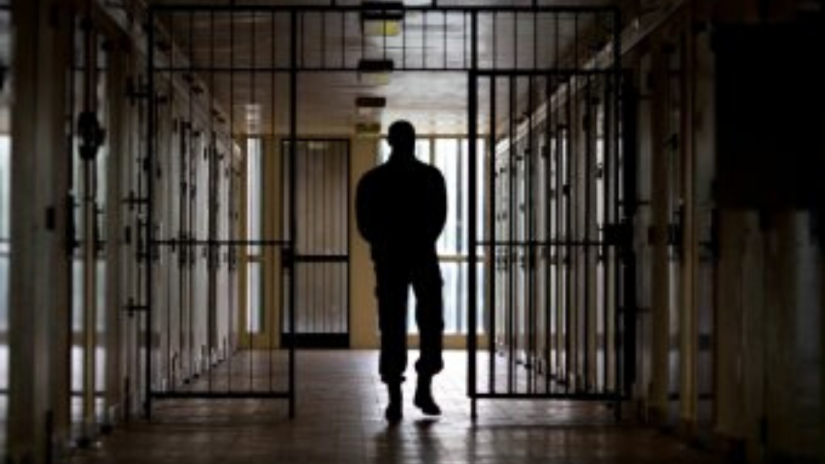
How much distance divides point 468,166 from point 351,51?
2.97 metres

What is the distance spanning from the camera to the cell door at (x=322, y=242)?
691 inches

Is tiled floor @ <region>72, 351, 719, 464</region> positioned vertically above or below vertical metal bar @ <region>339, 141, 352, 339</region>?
below

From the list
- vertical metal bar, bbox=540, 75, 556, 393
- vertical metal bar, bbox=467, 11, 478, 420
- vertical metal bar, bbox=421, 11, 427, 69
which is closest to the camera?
vertical metal bar, bbox=467, 11, 478, 420

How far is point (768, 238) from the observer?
225 inches

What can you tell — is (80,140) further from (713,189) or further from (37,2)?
(713,189)

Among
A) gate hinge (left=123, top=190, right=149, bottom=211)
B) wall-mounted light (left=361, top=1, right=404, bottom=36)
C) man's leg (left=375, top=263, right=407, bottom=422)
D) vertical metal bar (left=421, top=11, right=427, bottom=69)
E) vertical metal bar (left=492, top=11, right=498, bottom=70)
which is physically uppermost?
vertical metal bar (left=421, top=11, right=427, bottom=69)

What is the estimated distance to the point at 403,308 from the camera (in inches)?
316

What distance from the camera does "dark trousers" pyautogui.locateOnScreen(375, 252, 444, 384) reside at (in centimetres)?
802

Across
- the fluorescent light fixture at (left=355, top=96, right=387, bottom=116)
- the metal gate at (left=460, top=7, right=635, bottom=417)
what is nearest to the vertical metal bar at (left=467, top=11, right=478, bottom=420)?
the metal gate at (left=460, top=7, right=635, bottom=417)

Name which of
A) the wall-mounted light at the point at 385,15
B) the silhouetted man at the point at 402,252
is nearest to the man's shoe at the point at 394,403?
the silhouetted man at the point at 402,252

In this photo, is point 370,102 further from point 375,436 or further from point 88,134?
point 88,134

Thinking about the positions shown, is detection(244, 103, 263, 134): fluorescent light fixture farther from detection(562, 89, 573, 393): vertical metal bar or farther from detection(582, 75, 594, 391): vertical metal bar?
detection(582, 75, 594, 391): vertical metal bar

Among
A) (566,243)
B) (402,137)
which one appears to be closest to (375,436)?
(566,243)

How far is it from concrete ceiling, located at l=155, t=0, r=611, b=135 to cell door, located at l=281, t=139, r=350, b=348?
6.98 ft
